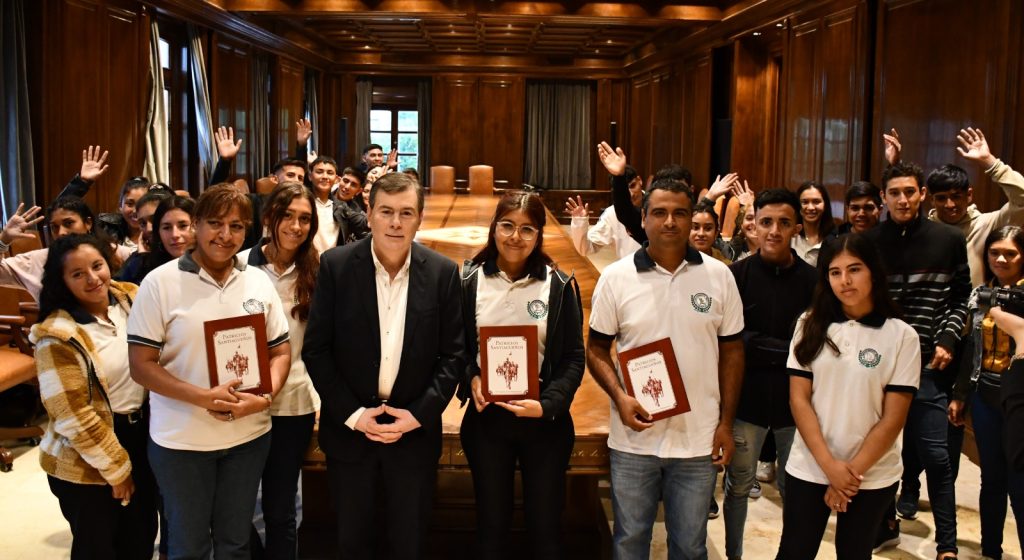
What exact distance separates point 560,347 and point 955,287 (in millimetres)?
1707

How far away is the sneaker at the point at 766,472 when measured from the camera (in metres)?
4.19

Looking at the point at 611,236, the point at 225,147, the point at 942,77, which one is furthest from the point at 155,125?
the point at 942,77

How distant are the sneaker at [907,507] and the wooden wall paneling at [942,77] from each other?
7.63 feet

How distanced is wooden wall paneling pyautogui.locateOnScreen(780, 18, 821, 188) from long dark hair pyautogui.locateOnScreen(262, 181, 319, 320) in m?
6.08

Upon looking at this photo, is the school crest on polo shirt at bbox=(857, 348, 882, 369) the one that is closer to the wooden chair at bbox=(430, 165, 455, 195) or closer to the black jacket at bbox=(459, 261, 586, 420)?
the black jacket at bbox=(459, 261, 586, 420)

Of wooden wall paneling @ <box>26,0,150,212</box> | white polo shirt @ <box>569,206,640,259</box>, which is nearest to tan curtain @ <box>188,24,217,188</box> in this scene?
wooden wall paneling @ <box>26,0,150,212</box>

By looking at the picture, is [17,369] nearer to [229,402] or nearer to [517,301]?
[229,402]

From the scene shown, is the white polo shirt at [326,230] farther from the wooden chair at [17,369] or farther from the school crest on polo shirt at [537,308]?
the school crest on polo shirt at [537,308]

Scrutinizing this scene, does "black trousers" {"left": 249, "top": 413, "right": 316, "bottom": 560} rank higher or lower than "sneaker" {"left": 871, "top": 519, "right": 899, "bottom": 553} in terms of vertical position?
higher

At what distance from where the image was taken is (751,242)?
13.5 feet

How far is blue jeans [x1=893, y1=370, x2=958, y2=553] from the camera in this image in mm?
3176

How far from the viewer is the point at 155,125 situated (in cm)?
769

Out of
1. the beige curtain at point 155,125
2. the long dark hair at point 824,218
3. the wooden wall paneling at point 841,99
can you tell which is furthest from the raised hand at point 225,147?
the wooden wall paneling at point 841,99

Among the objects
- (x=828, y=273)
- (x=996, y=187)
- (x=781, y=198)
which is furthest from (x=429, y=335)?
(x=996, y=187)
